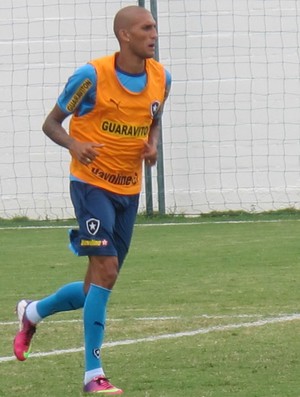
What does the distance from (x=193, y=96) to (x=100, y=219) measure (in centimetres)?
1063

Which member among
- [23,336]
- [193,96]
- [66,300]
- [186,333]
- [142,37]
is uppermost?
[142,37]

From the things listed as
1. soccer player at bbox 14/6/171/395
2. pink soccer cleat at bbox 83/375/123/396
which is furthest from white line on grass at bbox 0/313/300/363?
pink soccer cleat at bbox 83/375/123/396

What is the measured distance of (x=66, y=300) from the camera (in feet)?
23.4

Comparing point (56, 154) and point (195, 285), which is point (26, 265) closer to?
point (195, 285)

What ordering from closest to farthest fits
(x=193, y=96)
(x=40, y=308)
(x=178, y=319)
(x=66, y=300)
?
(x=66, y=300) → (x=40, y=308) → (x=178, y=319) → (x=193, y=96)

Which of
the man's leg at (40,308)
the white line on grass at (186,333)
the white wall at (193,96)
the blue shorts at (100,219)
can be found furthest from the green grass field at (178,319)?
the white wall at (193,96)

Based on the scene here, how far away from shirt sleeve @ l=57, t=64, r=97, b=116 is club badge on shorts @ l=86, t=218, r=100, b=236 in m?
0.56

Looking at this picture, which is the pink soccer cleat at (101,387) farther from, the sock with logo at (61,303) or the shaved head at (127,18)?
the shaved head at (127,18)

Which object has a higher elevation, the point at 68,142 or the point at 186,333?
the point at 68,142

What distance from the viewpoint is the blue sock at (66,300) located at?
7062 mm

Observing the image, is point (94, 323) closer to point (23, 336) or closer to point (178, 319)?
point (23, 336)

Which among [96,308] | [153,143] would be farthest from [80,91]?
[96,308]

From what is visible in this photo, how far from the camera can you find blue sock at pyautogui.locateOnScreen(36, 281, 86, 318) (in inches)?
278

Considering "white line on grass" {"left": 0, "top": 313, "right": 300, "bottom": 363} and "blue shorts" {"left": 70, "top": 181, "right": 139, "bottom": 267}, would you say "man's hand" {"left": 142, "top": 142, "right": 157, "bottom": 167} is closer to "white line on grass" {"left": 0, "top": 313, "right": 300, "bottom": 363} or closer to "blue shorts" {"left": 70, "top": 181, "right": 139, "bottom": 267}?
"blue shorts" {"left": 70, "top": 181, "right": 139, "bottom": 267}
